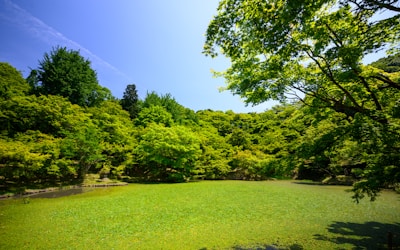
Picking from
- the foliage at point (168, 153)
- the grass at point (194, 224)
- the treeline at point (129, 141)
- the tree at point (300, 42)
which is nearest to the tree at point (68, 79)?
the treeline at point (129, 141)

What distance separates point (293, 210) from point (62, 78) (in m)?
24.2

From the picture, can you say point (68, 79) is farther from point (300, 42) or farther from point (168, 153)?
point (300, 42)

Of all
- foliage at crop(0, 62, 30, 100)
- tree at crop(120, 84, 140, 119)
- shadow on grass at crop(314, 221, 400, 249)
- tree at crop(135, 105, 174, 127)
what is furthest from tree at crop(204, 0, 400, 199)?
tree at crop(120, 84, 140, 119)

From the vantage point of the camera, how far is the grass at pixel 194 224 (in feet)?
15.8

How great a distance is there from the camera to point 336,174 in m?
18.3

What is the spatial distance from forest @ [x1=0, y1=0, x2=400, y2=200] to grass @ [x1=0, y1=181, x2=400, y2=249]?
5.05ft

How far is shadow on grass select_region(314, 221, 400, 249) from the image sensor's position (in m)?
4.89

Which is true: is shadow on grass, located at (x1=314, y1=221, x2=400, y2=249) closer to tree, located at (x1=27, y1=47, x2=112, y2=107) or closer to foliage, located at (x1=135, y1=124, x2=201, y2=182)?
foliage, located at (x1=135, y1=124, x2=201, y2=182)

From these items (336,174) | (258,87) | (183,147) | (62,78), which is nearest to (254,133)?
(336,174)

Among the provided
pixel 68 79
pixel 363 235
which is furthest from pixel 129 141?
pixel 363 235

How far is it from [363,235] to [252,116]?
30053 mm

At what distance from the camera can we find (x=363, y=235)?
5.46 meters

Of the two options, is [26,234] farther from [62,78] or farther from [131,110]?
[131,110]

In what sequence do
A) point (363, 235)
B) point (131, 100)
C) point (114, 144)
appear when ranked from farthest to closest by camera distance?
1. point (131, 100)
2. point (114, 144)
3. point (363, 235)
